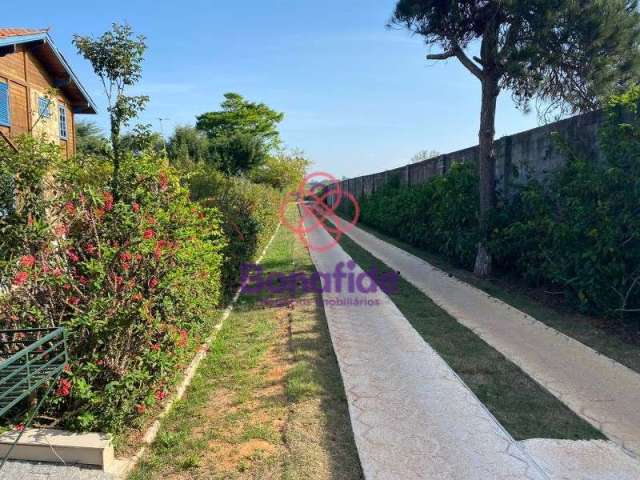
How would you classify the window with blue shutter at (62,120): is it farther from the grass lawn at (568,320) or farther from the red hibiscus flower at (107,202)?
the red hibiscus flower at (107,202)

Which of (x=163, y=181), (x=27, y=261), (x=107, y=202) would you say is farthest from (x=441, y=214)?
(x=27, y=261)

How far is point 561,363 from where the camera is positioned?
4.50 meters

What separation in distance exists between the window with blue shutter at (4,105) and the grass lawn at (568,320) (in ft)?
38.6

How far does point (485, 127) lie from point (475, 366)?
5.77 metres

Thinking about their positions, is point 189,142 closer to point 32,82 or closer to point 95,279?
point 32,82

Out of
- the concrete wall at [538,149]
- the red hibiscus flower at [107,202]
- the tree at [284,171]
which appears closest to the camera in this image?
the red hibiscus flower at [107,202]

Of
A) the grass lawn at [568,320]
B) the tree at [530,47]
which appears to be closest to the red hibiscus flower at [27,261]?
the grass lawn at [568,320]

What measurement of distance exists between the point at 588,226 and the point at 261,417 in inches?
180

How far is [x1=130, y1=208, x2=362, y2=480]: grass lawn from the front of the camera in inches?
113

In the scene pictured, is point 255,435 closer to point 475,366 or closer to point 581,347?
point 475,366

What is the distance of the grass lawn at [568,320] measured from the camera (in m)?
4.84

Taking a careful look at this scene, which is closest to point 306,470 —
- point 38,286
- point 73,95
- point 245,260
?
point 38,286


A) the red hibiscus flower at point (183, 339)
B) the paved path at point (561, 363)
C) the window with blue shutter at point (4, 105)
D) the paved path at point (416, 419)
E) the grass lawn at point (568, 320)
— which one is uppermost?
the window with blue shutter at point (4, 105)

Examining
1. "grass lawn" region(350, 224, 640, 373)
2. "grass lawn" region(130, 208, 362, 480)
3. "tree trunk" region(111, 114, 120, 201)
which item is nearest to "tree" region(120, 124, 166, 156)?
"tree trunk" region(111, 114, 120, 201)
